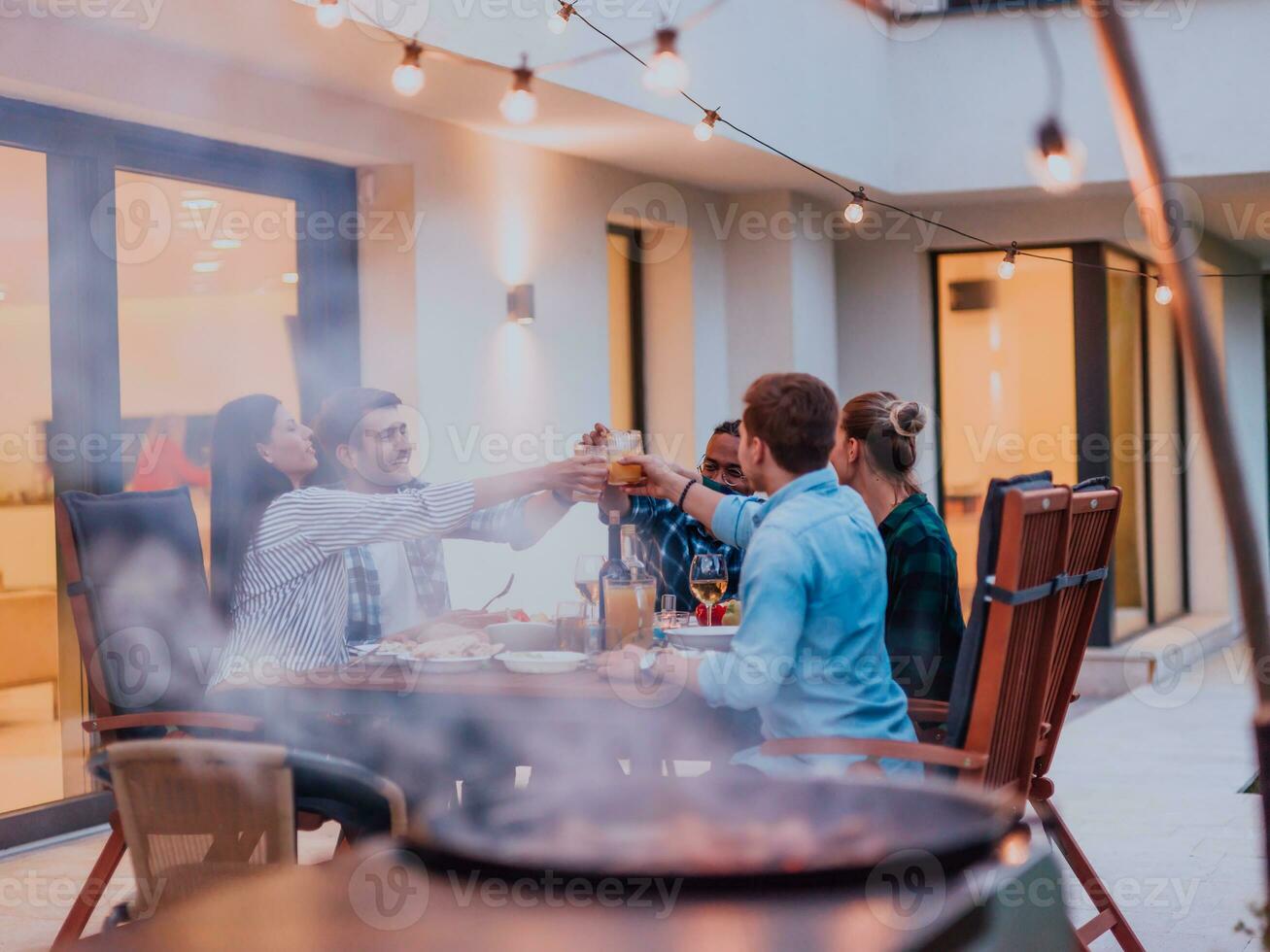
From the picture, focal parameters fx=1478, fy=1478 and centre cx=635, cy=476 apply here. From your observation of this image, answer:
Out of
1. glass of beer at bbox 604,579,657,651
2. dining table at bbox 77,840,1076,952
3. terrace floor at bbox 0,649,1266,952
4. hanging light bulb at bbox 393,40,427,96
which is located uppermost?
hanging light bulb at bbox 393,40,427,96

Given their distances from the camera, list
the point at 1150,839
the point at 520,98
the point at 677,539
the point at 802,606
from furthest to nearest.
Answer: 1. the point at 1150,839
2. the point at 677,539
3. the point at 520,98
4. the point at 802,606

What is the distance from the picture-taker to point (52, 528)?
4383 mm

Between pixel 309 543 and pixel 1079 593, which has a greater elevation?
pixel 309 543

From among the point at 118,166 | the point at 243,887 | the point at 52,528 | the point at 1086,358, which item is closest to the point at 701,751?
the point at 243,887

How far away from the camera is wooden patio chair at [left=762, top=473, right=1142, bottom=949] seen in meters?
2.42

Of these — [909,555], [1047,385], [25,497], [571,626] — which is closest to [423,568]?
[571,626]

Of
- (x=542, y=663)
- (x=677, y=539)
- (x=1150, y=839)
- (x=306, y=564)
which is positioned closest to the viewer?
(x=542, y=663)

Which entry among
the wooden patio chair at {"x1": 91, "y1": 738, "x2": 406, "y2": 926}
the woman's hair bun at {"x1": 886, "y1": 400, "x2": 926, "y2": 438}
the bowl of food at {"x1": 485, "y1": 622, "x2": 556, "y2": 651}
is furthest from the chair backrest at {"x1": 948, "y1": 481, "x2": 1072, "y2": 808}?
the wooden patio chair at {"x1": 91, "y1": 738, "x2": 406, "y2": 926}

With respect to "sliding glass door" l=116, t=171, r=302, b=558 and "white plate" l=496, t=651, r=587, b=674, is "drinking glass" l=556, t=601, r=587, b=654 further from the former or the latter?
"sliding glass door" l=116, t=171, r=302, b=558

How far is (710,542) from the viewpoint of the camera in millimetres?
4180

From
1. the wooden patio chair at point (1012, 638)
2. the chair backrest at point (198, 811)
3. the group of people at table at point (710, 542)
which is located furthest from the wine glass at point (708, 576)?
the chair backrest at point (198, 811)

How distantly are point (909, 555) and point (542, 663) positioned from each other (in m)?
0.79

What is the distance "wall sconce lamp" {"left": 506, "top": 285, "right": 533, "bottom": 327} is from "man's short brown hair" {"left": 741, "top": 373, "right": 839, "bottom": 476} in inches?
135

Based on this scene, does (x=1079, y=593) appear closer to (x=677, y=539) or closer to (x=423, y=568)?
(x=677, y=539)
